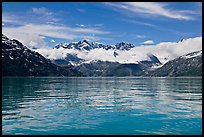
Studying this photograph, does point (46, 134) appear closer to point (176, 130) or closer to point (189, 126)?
point (176, 130)

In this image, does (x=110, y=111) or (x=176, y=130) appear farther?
(x=110, y=111)

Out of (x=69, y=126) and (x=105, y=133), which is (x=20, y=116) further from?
(x=105, y=133)

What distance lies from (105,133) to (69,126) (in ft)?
18.5

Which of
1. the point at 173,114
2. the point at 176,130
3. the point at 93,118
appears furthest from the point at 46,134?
the point at 173,114

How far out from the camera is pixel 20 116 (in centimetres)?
4584

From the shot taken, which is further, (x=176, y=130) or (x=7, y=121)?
(x=7, y=121)

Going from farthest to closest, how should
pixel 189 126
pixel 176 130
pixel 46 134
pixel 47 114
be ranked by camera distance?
pixel 47 114
pixel 189 126
pixel 176 130
pixel 46 134

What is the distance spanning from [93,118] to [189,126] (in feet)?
44.9

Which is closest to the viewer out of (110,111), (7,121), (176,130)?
(176,130)

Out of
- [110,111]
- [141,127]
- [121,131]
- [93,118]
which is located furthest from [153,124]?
[110,111]

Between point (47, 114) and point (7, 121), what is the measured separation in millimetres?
7850

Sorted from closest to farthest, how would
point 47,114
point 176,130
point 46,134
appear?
point 46,134
point 176,130
point 47,114

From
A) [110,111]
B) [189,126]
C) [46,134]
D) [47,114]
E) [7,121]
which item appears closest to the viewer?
[46,134]

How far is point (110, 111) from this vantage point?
51844 millimetres
